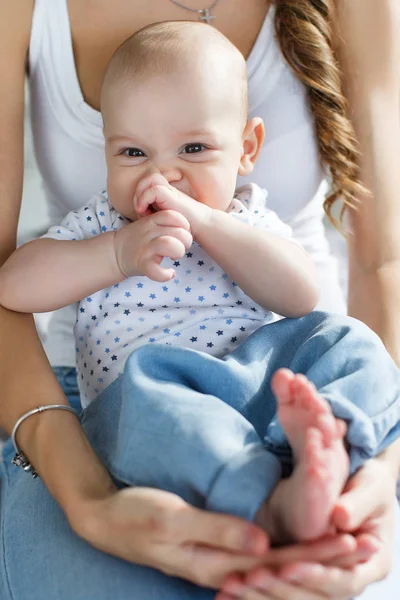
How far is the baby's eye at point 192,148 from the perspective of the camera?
3.67ft

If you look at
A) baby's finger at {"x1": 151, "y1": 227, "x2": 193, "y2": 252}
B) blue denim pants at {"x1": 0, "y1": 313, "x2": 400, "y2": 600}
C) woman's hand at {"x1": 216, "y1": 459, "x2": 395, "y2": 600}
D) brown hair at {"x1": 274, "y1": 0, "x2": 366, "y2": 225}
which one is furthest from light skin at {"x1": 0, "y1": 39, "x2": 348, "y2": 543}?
woman's hand at {"x1": 216, "y1": 459, "x2": 395, "y2": 600}

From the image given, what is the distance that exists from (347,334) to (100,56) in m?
0.76

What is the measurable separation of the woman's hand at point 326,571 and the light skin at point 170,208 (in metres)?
0.35

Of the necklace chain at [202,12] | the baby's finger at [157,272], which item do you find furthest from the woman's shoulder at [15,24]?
the baby's finger at [157,272]

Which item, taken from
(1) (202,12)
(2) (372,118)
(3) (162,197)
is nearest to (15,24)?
(1) (202,12)

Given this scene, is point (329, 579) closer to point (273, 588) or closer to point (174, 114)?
point (273, 588)

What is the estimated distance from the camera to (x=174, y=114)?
1085mm

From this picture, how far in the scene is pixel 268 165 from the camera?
143 cm

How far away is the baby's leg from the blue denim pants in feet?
0.12

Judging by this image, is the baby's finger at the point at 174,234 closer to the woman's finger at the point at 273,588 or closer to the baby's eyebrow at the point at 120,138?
the baby's eyebrow at the point at 120,138

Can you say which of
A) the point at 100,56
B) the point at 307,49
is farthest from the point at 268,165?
the point at 100,56

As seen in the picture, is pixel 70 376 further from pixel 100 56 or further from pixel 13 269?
pixel 100 56

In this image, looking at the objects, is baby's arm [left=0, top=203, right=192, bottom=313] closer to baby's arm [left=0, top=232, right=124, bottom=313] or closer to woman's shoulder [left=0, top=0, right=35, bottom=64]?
baby's arm [left=0, top=232, right=124, bottom=313]

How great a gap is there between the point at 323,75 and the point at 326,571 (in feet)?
2.96
